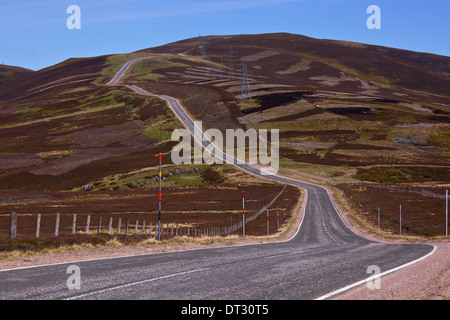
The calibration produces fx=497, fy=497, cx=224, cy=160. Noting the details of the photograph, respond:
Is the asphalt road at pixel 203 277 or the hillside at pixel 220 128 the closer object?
the asphalt road at pixel 203 277

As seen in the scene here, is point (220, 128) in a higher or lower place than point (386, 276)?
higher

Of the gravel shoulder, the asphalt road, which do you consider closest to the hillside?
the gravel shoulder

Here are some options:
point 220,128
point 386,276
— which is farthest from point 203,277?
point 220,128

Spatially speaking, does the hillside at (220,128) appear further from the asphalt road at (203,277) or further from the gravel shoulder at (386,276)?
the asphalt road at (203,277)

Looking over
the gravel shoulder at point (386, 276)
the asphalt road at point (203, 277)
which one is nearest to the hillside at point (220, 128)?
the gravel shoulder at point (386, 276)

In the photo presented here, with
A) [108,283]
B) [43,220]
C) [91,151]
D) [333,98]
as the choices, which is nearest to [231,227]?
[43,220]

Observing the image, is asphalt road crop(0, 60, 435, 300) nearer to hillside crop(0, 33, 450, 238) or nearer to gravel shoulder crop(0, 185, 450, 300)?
gravel shoulder crop(0, 185, 450, 300)

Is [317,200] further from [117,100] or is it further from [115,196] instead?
[117,100]

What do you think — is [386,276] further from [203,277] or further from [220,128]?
[220,128]

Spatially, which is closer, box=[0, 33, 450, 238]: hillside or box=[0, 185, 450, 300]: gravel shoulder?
box=[0, 185, 450, 300]: gravel shoulder

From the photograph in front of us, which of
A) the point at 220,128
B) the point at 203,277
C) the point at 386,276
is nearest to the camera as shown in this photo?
the point at 203,277

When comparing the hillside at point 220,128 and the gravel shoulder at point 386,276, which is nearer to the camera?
the gravel shoulder at point 386,276
